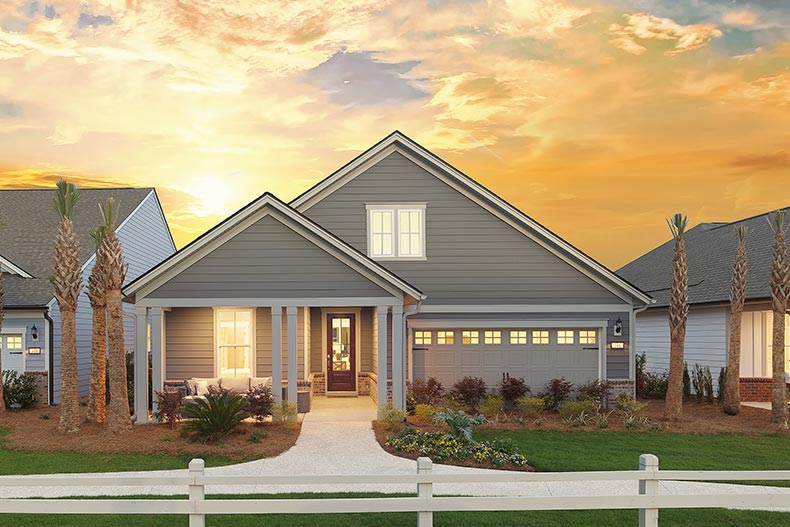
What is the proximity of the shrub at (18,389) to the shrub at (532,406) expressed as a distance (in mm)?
14498

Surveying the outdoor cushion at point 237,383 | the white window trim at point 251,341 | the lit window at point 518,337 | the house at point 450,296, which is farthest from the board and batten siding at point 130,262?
the lit window at point 518,337

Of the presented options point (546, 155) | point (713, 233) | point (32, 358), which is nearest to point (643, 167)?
point (546, 155)

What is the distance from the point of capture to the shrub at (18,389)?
66.4ft

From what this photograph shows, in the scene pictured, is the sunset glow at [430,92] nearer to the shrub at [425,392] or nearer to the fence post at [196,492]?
the shrub at [425,392]

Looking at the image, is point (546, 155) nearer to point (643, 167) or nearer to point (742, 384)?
point (643, 167)

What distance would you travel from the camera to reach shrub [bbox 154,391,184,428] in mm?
15711

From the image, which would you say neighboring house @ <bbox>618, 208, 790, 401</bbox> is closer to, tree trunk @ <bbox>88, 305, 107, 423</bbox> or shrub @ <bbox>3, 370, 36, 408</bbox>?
tree trunk @ <bbox>88, 305, 107, 423</bbox>

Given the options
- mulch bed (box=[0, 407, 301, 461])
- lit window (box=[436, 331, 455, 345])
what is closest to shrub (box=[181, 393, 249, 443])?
mulch bed (box=[0, 407, 301, 461])

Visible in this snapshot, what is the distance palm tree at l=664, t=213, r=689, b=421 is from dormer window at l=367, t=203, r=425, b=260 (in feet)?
22.5

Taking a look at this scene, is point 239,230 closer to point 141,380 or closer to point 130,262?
point 141,380

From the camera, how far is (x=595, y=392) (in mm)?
18938

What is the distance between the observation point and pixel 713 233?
1201 inches

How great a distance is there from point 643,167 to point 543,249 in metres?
7.25

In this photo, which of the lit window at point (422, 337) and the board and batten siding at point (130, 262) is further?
the board and batten siding at point (130, 262)
